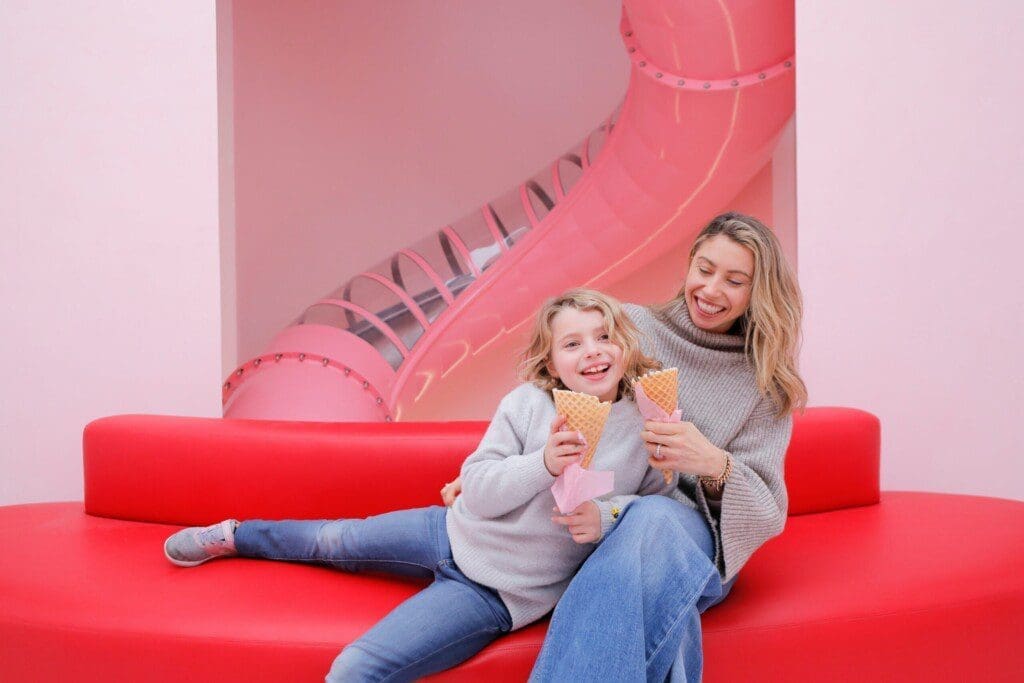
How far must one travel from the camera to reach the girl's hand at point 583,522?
1.49 m

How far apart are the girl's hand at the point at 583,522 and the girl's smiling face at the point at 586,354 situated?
21 cm

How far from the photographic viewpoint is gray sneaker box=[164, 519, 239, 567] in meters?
1.84

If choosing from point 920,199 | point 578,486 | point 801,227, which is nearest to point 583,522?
point 578,486

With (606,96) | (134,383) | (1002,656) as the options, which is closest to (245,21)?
(606,96)

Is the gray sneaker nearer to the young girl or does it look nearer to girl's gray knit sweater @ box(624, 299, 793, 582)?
the young girl

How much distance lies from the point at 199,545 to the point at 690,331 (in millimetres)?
1020

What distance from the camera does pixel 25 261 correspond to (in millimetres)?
2516

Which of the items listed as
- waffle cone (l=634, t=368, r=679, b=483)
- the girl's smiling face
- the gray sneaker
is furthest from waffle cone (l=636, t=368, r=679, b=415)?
the gray sneaker

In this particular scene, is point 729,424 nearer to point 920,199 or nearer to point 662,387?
point 662,387

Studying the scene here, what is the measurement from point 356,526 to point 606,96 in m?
2.75

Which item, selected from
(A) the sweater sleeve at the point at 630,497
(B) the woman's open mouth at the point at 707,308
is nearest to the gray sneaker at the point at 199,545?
(A) the sweater sleeve at the point at 630,497

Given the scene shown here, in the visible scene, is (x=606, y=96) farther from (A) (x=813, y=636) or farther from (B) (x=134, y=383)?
(A) (x=813, y=636)

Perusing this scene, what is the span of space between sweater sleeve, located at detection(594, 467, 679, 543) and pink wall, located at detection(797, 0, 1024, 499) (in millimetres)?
976

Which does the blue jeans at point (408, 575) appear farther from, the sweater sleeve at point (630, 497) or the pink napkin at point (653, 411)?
the pink napkin at point (653, 411)
